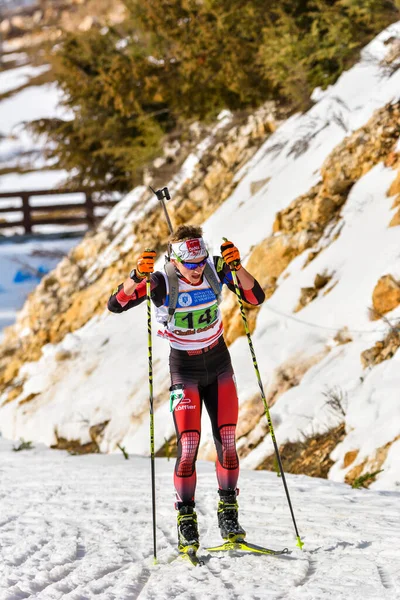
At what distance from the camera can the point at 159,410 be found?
980cm

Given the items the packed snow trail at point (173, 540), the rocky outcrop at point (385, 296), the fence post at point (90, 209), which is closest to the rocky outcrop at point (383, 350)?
the rocky outcrop at point (385, 296)

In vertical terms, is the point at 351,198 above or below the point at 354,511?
above

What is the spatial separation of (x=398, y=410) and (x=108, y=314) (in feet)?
24.3

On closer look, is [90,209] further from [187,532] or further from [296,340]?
[187,532]

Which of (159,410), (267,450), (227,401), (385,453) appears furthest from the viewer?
(159,410)

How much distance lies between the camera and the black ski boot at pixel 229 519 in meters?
4.74

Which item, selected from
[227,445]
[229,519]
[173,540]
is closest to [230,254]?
[227,445]

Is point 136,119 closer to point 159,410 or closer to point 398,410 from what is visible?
point 159,410

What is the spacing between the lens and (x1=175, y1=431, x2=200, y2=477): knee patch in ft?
15.9

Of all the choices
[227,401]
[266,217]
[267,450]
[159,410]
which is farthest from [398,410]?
[266,217]

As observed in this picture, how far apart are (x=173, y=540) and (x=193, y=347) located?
1.29 metres

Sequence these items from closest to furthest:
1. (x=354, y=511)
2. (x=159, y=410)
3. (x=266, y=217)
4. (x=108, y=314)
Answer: (x=354, y=511), (x=159, y=410), (x=266, y=217), (x=108, y=314)

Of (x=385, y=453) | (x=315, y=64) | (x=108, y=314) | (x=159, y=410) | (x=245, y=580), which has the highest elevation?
(x=315, y=64)

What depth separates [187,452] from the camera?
484cm
